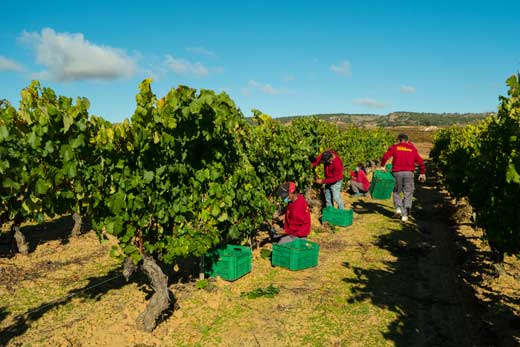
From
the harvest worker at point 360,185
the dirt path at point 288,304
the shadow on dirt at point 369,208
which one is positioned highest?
the harvest worker at point 360,185

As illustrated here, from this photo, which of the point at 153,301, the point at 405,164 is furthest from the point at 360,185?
the point at 153,301

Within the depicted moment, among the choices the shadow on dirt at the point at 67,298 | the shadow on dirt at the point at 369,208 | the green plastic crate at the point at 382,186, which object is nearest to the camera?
the shadow on dirt at the point at 67,298

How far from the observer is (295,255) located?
6.43 m

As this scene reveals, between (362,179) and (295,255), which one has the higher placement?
(362,179)

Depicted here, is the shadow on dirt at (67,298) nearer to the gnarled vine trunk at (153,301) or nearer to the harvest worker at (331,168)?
the gnarled vine trunk at (153,301)

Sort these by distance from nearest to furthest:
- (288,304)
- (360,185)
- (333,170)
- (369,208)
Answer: (288,304) → (333,170) → (369,208) → (360,185)

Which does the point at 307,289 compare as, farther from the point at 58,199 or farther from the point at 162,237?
the point at 58,199

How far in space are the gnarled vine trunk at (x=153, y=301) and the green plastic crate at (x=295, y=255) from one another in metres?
2.42

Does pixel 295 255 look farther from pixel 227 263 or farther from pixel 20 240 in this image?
pixel 20 240

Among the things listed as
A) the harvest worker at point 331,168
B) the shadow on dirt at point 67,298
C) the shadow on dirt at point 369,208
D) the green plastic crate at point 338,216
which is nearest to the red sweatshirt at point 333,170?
the harvest worker at point 331,168

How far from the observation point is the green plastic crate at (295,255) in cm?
646

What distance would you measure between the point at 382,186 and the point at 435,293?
27.3 feet

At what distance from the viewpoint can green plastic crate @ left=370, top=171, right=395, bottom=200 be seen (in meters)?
13.4

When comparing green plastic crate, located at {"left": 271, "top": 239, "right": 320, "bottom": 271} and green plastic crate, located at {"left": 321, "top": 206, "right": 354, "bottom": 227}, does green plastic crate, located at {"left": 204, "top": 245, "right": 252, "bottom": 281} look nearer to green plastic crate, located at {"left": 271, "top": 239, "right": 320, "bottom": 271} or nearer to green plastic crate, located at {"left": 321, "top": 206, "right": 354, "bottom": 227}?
→ green plastic crate, located at {"left": 271, "top": 239, "right": 320, "bottom": 271}
